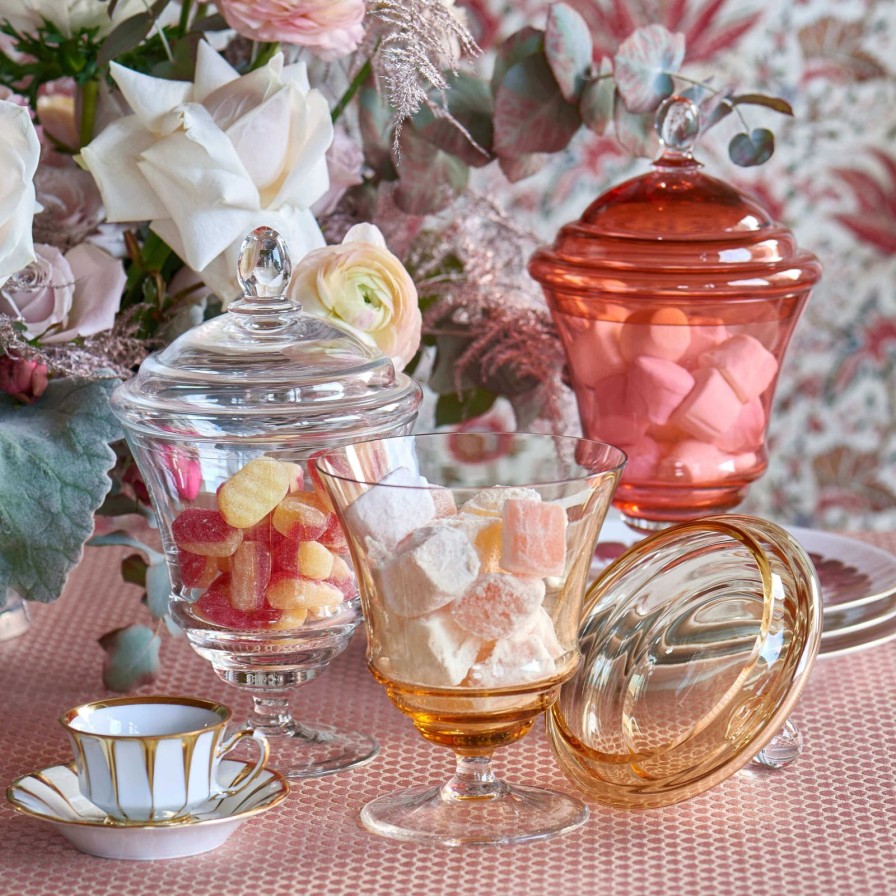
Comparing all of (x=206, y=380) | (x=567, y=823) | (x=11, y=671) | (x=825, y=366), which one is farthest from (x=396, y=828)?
(x=825, y=366)

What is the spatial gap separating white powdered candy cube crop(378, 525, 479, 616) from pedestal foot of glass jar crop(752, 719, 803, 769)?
0.67 ft

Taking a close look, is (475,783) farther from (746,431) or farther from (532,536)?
(746,431)

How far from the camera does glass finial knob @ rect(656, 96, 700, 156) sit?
32.5 inches

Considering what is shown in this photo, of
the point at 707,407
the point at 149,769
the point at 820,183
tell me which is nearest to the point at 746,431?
the point at 707,407

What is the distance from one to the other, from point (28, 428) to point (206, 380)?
14 centimetres

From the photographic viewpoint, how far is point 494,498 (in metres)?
0.53

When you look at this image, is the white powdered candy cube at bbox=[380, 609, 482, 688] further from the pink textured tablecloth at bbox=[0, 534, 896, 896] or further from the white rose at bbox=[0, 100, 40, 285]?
the white rose at bbox=[0, 100, 40, 285]

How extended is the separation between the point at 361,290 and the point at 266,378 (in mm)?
123

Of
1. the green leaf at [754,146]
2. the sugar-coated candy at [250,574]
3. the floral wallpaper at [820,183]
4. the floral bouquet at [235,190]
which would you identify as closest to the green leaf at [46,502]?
the floral bouquet at [235,190]

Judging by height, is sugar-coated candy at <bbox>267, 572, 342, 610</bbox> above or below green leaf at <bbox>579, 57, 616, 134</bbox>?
below

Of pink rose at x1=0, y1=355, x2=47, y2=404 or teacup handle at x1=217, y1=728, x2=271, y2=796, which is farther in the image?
pink rose at x1=0, y1=355, x2=47, y2=404

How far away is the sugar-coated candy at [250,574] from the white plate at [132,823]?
8cm

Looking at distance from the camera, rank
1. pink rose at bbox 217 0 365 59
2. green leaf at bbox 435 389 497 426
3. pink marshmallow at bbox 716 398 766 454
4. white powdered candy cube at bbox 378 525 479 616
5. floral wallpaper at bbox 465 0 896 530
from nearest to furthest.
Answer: white powdered candy cube at bbox 378 525 479 616, pink rose at bbox 217 0 365 59, pink marshmallow at bbox 716 398 766 454, green leaf at bbox 435 389 497 426, floral wallpaper at bbox 465 0 896 530

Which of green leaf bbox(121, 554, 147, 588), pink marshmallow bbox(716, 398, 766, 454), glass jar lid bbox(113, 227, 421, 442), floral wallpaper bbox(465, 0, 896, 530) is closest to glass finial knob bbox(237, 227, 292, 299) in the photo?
glass jar lid bbox(113, 227, 421, 442)
